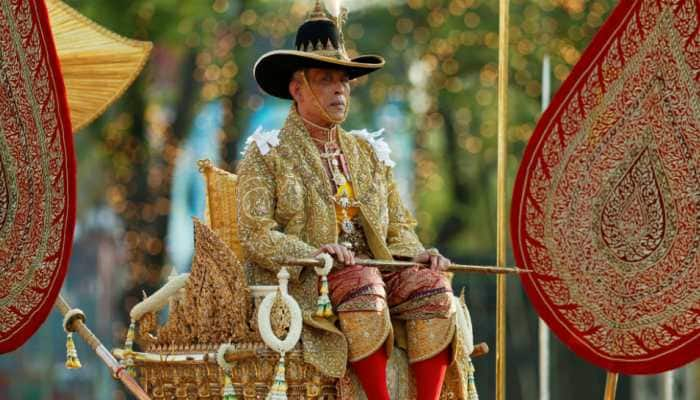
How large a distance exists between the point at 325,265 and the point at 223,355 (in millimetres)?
560

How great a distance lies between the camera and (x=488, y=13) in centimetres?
1728

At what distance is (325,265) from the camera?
7.59 metres

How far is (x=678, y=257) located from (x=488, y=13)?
9.46m

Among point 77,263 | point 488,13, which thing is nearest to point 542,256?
point 488,13

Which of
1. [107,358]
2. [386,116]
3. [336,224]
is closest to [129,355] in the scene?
[107,358]

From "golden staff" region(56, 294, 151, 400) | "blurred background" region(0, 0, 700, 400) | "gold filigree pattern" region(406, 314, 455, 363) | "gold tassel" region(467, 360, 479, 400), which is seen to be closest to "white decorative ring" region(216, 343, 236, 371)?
"golden staff" region(56, 294, 151, 400)

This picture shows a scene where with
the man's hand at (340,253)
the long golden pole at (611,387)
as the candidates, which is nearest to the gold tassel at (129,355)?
the man's hand at (340,253)

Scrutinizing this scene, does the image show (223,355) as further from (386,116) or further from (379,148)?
(386,116)

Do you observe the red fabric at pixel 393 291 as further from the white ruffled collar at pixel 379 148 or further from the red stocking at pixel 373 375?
Result: the white ruffled collar at pixel 379 148

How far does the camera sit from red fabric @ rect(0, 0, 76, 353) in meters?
7.99

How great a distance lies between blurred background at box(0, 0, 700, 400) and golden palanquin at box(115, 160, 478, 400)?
728cm

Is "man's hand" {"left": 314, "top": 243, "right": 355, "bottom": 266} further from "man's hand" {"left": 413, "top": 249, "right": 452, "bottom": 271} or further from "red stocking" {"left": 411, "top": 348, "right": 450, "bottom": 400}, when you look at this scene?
"red stocking" {"left": 411, "top": 348, "right": 450, "bottom": 400}

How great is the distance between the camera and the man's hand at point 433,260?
792cm

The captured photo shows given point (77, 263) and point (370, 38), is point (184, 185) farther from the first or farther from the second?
point (77, 263)
